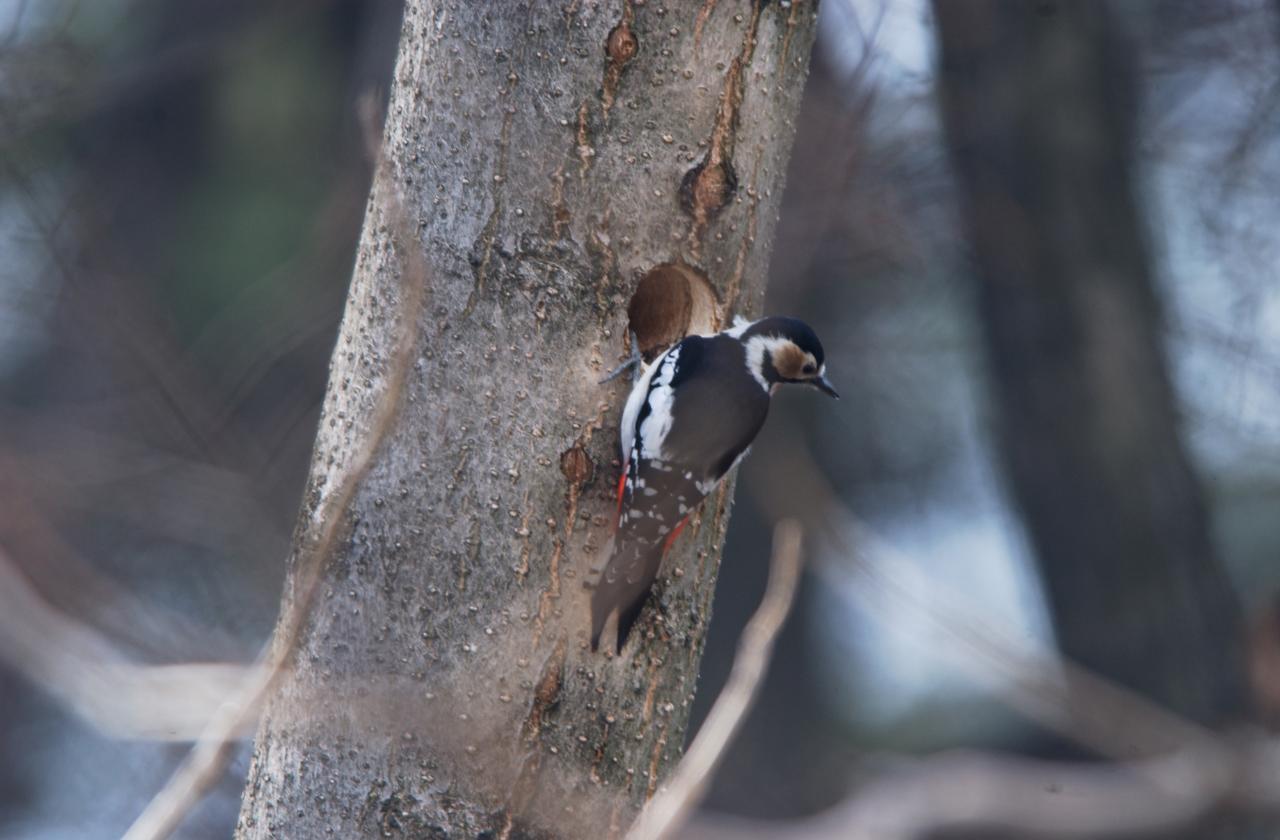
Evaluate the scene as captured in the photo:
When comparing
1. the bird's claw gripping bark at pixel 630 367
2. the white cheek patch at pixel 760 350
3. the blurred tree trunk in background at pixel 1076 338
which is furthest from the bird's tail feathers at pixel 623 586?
the blurred tree trunk in background at pixel 1076 338

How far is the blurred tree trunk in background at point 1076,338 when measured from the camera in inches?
217

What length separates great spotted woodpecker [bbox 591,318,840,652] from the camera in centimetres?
250

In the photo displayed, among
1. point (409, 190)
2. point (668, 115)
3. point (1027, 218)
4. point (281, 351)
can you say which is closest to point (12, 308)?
point (281, 351)

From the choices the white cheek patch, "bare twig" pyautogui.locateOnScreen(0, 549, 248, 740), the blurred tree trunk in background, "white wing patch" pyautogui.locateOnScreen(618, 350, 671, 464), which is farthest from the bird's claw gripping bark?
the blurred tree trunk in background

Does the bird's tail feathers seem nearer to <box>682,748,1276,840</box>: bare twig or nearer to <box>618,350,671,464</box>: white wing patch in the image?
<box>618,350,671,464</box>: white wing patch

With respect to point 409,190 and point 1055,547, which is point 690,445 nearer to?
point 409,190

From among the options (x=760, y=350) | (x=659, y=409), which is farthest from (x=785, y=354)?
(x=659, y=409)

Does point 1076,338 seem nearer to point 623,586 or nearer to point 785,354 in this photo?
point 785,354

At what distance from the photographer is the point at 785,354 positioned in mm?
3648

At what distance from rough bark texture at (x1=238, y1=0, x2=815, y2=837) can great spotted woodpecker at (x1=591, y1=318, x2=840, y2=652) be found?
0.16 ft

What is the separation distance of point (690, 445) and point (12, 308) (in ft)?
9.35

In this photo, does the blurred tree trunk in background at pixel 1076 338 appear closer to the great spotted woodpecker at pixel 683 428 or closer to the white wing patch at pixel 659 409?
the great spotted woodpecker at pixel 683 428

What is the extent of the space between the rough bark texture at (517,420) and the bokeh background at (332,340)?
0.34m

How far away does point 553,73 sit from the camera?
8.57 feet
